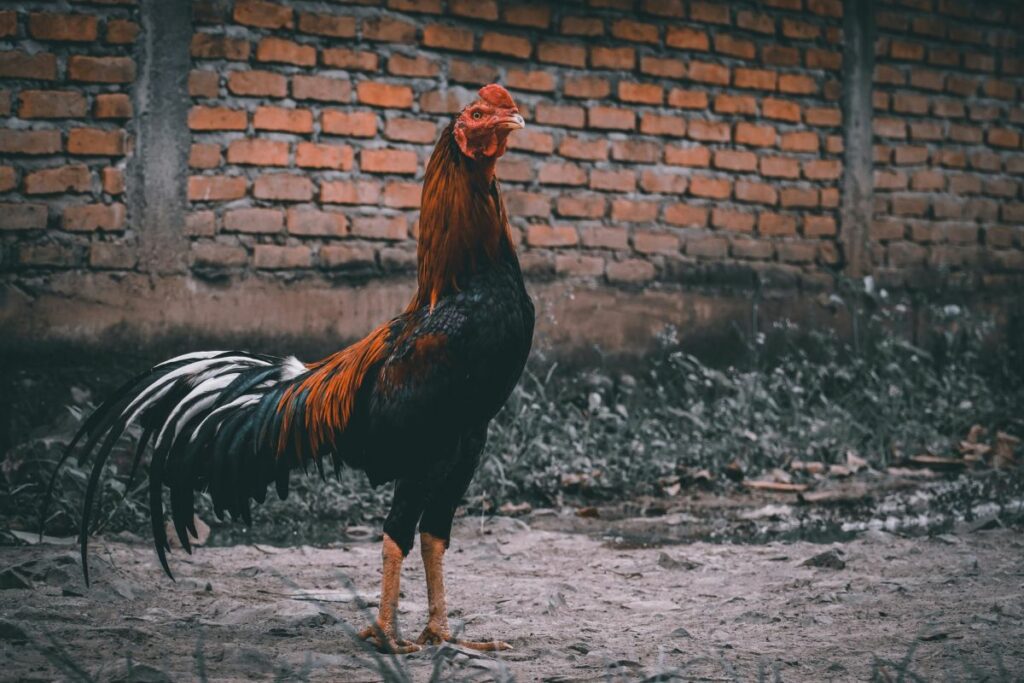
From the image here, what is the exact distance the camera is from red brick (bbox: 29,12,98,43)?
5.04m

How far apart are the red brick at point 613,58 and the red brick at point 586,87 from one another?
0.30 feet

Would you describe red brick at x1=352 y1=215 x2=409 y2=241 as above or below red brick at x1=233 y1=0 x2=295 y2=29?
below

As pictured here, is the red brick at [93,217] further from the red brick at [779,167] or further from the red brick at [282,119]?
the red brick at [779,167]

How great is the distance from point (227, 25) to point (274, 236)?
3.70 feet

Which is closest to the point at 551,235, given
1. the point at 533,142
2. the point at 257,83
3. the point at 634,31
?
the point at 533,142

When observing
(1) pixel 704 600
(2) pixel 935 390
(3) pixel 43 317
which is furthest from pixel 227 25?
(2) pixel 935 390

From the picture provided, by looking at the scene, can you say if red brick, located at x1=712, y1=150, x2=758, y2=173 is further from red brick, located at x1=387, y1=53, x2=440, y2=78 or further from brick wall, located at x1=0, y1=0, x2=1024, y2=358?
red brick, located at x1=387, y1=53, x2=440, y2=78

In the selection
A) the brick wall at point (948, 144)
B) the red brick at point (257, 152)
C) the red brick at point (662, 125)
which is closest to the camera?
the red brick at point (257, 152)

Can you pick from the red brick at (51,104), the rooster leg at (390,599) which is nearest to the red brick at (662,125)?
the red brick at (51,104)

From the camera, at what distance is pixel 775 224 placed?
6887 millimetres

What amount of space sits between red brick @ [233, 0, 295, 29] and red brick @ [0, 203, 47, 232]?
1.42m

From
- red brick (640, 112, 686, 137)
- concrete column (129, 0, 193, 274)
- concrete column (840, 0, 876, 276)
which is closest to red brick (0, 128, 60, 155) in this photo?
concrete column (129, 0, 193, 274)

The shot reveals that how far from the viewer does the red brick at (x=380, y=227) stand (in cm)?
573

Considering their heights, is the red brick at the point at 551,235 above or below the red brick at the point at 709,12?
below
